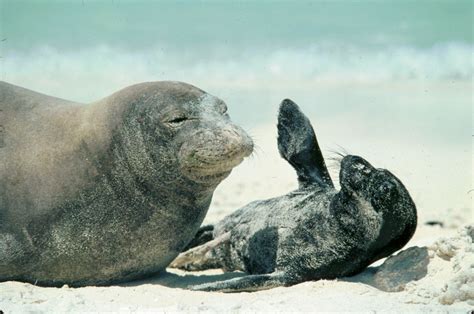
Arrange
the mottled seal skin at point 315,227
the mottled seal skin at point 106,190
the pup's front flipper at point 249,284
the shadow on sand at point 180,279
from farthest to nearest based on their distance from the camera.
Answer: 1. the shadow on sand at point 180,279
2. the mottled seal skin at point 106,190
3. the pup's front flipper at point 249,284
4. the mottled seal skin at point 315,227

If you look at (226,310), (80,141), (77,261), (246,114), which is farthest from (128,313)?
(246,114)

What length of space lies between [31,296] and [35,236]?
466 mm

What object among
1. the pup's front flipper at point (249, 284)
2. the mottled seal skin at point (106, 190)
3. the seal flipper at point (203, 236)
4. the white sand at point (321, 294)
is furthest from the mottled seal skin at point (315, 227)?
the mottled seal skin at point (106, 190)

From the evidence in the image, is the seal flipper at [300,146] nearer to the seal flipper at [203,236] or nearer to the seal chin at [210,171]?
the seal flipper at [203,236]

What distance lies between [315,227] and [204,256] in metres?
1.32

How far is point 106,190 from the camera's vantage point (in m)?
5.07

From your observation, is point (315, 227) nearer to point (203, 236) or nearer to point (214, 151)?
point (214, 151)

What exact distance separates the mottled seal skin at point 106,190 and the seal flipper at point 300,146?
39.1 inches

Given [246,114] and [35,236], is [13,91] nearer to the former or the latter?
[35,236]

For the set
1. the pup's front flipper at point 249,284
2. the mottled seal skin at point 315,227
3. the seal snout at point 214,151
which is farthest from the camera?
the pup's front flipper at point 249,284

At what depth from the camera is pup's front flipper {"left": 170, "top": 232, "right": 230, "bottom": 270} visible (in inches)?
236

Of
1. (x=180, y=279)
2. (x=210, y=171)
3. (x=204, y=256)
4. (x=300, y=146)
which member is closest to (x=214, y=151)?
(x=210, y=171)

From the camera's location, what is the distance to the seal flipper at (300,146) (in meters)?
5.89

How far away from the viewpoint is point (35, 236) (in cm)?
503
